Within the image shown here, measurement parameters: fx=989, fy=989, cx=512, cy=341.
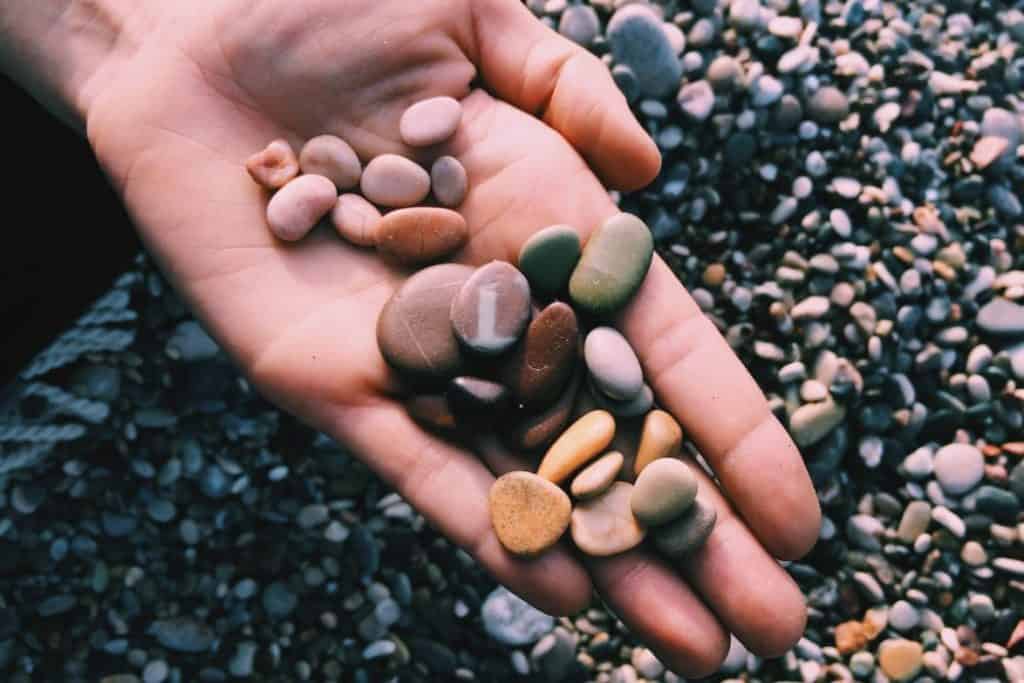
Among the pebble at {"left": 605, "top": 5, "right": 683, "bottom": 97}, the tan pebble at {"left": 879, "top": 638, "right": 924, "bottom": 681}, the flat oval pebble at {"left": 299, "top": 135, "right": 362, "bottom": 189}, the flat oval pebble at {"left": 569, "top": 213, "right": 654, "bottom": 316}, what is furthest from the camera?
the pebble at {"left": 605, "top": 5, "right": 683, "bottom": 97}

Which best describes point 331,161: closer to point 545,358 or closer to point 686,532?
point 545,358

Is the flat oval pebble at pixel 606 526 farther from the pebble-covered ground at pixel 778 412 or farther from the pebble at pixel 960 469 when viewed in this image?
the pebble at pixel 960 469

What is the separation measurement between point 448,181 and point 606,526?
569 mm

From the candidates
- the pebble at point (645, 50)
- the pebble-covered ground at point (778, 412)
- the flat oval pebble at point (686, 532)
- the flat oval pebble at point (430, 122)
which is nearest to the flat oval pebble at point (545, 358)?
the flat oval pebble at point (686, 532)

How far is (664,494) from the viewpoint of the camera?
126 cm

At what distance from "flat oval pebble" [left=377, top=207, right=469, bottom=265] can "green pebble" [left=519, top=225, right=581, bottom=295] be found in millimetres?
110

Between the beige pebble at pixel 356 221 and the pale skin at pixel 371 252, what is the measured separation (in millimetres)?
25

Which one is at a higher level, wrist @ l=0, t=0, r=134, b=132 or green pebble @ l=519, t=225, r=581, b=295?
wrist @ l=0, t=0, r=134, b=132

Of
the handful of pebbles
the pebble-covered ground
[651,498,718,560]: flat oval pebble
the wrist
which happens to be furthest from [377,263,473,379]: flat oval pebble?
the wrist

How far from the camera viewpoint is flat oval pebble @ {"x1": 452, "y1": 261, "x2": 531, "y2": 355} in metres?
1.35

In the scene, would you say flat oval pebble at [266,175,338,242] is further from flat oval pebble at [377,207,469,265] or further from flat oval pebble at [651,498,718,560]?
flat oval pebble at [651,498,718,560]

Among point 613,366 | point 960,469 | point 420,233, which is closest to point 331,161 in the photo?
point 420,233

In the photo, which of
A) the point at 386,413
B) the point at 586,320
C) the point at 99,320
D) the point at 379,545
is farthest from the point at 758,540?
the point at 99,320

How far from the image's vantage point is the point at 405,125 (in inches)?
59.8
